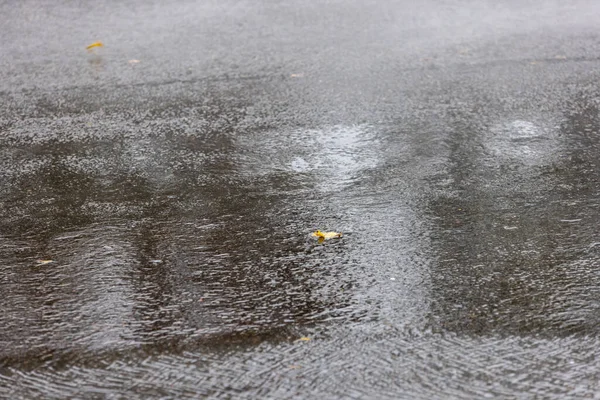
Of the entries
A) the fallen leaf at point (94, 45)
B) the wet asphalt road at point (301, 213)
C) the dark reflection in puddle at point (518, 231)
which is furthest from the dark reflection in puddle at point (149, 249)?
the fallen leaf at point (94, 45)

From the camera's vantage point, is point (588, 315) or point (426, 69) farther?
point (426, 69)

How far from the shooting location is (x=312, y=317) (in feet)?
11.6

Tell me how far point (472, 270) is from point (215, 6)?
6880 mm

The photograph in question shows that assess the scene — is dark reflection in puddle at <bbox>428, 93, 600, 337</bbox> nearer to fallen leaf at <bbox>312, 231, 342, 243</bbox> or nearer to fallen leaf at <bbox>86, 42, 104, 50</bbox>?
fallen leaf at <bbox>312, 231, 342, 243</bbox>

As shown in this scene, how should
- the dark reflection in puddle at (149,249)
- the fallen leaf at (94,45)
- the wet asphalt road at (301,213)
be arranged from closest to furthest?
the wet asphalt road at (301,213) → the dark reflection in puddle at (149,249) → the fallen leaf at (94,45)

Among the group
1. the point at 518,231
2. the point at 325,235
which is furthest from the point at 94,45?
the point at 518,231

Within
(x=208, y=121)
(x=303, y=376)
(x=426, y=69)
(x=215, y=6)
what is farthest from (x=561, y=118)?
(x=215, y=6)

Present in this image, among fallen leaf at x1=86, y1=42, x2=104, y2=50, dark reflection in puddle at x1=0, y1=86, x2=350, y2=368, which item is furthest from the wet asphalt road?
fallen leaf at x1=86, y1=42, x2=104, y2=50

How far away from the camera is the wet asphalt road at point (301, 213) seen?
3219 millimetres

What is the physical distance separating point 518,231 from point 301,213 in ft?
4.31

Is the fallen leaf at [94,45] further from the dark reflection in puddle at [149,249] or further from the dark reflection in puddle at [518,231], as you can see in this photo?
the dark reflection in puddle at [518,231]

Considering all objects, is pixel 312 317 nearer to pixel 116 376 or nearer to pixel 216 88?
pixel 116 376

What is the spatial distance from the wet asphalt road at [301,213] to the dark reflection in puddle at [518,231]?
0.02 m

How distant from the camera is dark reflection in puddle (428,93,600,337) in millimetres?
3508
